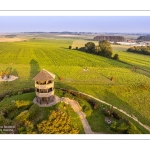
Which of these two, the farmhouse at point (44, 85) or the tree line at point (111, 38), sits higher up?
the tree line at point (111, 38)

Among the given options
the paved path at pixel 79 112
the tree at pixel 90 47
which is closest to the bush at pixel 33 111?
the paved path at pixel 79 112

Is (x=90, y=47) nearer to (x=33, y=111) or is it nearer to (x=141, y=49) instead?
(x=141, y=49)

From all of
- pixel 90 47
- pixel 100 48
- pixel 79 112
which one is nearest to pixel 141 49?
pixel 100 48

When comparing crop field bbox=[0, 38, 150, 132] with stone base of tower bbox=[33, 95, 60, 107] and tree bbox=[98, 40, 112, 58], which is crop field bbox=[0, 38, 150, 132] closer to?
tree bbox=[98, 40, 112, 58]

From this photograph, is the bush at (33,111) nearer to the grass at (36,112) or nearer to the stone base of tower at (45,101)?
the grass at (36,112)
